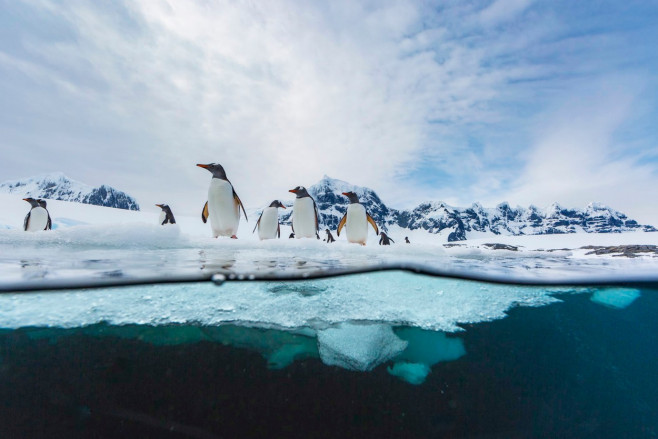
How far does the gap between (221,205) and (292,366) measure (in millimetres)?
4632

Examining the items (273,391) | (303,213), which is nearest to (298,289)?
(273,391)

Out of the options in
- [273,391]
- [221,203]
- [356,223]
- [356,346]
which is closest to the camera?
[356,346]

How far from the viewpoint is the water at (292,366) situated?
5.60 m

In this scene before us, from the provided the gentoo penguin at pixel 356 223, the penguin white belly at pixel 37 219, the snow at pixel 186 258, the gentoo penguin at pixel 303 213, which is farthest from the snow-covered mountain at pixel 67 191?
the snow at pixel 186 258

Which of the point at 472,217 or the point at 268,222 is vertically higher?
the point at 472,217

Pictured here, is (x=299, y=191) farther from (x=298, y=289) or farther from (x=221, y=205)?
(x=298, y=289)

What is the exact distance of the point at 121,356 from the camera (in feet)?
24.6

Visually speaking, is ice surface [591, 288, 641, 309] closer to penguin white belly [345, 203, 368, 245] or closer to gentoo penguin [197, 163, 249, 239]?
penguin white belly [345, 203, 368, 245]

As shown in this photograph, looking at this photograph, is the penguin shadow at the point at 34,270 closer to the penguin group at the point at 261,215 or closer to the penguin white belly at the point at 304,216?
the penguin group at the point at 261,215

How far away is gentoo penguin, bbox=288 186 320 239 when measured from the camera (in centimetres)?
1015

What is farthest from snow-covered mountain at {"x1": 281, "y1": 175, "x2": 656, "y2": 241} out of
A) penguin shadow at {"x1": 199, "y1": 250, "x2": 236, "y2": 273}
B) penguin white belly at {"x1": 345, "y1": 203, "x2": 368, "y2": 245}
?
penguin shadow at {"x1": 199, "y1": 250, "x2": 236, "y2": 273}

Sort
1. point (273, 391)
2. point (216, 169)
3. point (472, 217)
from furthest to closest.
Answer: point (472, 217) → point (216, 169) → point (273, 391)

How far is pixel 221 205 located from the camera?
868cm

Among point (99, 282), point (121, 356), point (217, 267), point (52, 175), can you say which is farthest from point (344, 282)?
point (52, 175)
